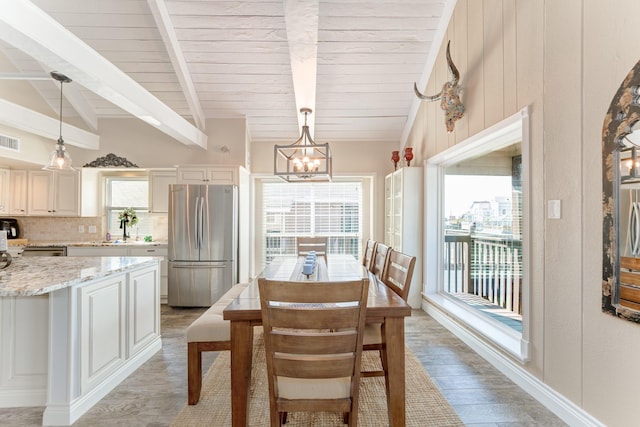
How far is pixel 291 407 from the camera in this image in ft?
5.41

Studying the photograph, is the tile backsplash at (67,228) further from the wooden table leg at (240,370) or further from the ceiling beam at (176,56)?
the wooden table leg at (240,370)

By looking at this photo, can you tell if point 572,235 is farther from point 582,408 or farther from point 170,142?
point 170,142

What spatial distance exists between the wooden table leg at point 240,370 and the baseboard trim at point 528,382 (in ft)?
6.35

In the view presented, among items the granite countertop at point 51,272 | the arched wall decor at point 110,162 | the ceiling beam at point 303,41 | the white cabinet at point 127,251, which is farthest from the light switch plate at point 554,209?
the arched wall decor at point 110,162

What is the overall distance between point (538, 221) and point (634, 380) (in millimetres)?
1062

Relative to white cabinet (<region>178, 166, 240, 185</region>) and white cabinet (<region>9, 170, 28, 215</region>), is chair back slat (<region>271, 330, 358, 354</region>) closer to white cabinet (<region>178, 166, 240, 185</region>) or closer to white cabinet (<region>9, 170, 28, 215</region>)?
white cabinet (<region>178, 166, 240, 185</region>)

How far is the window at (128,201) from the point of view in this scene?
5.57 m

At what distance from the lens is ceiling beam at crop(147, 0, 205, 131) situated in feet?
12.0

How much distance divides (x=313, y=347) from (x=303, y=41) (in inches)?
99.6

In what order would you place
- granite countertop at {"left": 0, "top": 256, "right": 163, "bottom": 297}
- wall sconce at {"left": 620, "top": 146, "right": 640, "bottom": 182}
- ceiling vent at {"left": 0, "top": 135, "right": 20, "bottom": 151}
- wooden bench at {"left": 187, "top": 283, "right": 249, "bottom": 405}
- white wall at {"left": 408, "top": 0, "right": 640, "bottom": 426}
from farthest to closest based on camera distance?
ceiling vent at {"left": 0, "top": 135, "right": 20, "bottom": 151}, wooden bench at {"left": 187, "top": 283, "right": 249, "bottom": 405}, granite countertop at {"left": 0, "top": 256, "right": 163, "bottom": 297}, white wall at {"left": 408, "top": 0, "right": 640, "bottom": 426}, wall sconce at {"left": 620, "top": 146, "right": 640, "bottom": 182}

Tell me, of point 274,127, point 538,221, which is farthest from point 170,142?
point 538,221

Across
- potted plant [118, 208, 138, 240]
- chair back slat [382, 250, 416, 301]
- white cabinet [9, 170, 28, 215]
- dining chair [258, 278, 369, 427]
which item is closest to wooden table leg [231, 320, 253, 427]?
dining chair [258, 278, 369, 427]

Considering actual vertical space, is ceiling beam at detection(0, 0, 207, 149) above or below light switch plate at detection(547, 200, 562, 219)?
above

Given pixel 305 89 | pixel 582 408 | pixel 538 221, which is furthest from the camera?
pixel 305 89
